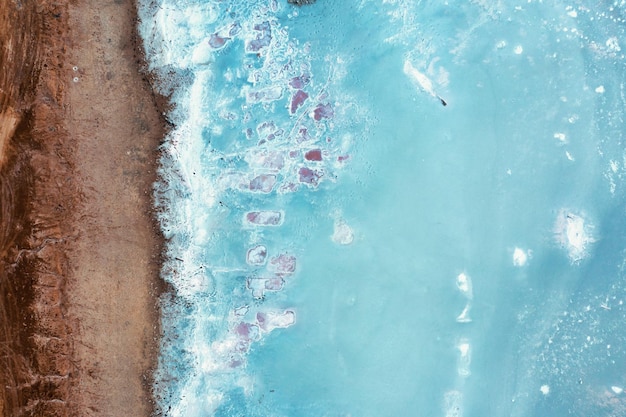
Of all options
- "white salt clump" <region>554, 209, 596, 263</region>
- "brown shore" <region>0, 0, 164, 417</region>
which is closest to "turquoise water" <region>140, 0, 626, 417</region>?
"white salt clump" <region>554, 209, 596, 263</region>

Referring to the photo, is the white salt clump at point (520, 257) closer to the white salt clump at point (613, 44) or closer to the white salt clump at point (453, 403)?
the white salt clump at point (453, 403)

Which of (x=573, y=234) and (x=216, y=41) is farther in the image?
(x=216, y=41)

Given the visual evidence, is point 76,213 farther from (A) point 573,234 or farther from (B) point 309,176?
(A) point 573,234

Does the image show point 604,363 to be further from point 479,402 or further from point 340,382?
point 340,382

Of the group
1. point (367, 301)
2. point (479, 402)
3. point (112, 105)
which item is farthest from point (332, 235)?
point (112, 105)

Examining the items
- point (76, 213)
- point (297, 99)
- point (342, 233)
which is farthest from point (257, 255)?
point (76, 213)

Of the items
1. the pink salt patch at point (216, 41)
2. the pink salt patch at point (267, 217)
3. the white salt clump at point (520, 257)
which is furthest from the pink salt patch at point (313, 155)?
the white salt clump at point (520, 257)
